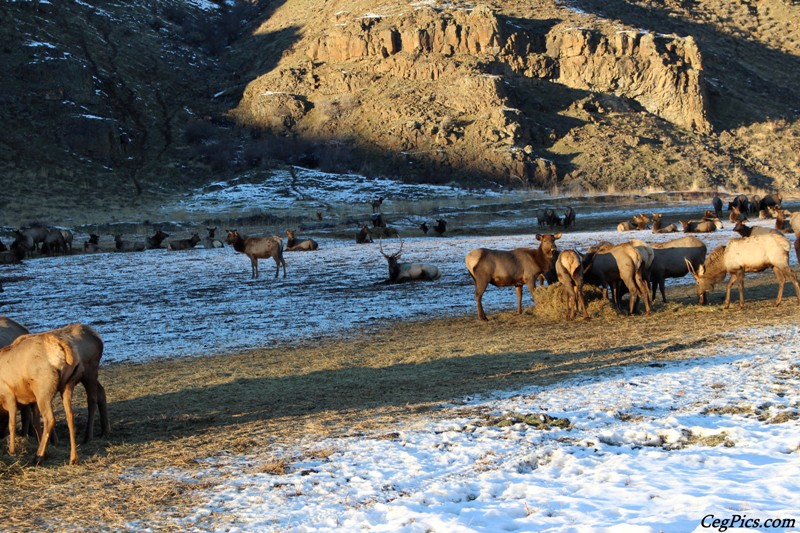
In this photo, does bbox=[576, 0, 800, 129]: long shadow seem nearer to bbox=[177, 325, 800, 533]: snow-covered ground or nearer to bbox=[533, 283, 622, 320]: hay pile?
bbox=[533, 283, 622, 320]: hay pile

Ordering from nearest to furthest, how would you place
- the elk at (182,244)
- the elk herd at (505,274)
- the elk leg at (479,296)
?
the elk herd at (505,274)
the elk leg at (479,296)
the elk at (182,244)

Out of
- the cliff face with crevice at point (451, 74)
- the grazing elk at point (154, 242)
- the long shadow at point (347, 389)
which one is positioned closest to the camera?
the long shadow at point (347, 389)

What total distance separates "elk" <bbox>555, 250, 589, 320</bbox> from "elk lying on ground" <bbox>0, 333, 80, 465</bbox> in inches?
420

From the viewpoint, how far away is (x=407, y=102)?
8100 centimetres

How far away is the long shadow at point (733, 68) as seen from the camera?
293 ft

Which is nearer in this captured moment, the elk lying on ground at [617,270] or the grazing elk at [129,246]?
the elk lying on ground at [617,270]

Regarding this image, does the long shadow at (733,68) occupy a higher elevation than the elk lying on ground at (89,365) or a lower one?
higher

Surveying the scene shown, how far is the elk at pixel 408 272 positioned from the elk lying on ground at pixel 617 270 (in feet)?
25.5

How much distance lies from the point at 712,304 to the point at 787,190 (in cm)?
6502

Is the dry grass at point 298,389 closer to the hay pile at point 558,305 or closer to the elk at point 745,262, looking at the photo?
the hay pile at point 558,305

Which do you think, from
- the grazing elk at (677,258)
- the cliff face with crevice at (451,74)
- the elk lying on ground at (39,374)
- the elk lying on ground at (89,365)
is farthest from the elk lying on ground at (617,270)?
the cliff face with crevice at (451,74)

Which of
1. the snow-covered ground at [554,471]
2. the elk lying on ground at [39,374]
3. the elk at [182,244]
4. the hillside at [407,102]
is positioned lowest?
the snow-covered ground at [554,471]

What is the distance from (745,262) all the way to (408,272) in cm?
1057

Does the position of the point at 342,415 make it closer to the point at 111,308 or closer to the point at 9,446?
the point at 9,446
